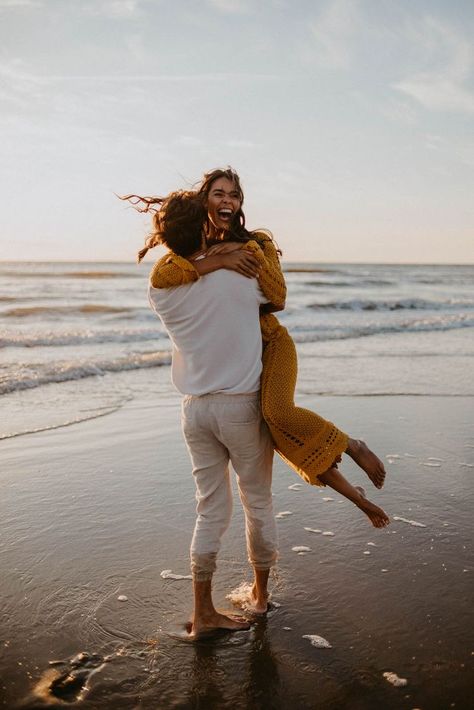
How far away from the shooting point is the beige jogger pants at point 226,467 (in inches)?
120

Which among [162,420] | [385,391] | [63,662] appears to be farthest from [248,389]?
[385,391]

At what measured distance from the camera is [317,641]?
118 inches

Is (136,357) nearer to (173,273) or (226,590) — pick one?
(226,590)

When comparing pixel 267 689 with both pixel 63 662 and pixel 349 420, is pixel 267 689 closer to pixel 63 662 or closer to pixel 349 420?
pixel 63 662

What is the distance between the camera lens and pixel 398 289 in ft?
131

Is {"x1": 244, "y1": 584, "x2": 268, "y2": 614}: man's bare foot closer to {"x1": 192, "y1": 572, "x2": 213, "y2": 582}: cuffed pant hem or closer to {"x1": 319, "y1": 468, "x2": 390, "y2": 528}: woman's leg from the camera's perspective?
{"x1": 192, "y1": 572, "x2": 213, "y2": 582}: cuffed pant hem

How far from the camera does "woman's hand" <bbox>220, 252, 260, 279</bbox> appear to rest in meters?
2.88

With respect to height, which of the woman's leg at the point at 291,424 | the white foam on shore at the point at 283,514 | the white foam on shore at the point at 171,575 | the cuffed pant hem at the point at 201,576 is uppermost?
the woman's leg at the point at 291,424

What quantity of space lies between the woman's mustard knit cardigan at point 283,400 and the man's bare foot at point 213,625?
74 cm

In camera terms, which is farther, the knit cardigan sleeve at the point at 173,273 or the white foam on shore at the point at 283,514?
the white foam on shore at the point at 283,514

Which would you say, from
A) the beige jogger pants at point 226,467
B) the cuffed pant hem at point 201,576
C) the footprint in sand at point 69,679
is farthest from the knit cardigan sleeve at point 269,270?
the footprint in sand at point 69,679

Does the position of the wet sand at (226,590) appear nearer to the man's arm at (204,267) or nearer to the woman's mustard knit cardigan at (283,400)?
the woman's mustard knit cardigan at (283,400)

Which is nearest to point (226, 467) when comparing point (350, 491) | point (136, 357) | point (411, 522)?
point (350, 491)

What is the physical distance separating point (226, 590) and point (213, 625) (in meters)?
0.47
